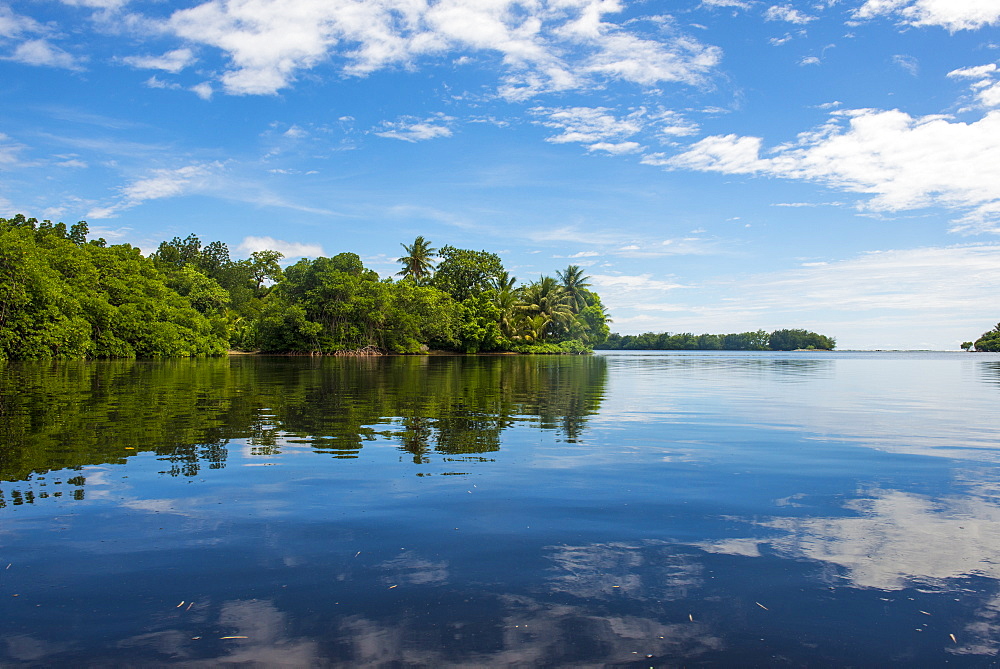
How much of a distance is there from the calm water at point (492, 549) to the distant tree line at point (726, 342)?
134437 millimetres

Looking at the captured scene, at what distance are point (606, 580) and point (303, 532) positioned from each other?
8.12ft

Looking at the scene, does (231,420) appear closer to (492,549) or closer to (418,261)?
(492,549)

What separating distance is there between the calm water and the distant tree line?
441ft

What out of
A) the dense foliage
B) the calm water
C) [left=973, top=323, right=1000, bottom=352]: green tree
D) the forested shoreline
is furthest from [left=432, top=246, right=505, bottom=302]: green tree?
[left=973, top=323, right=1000, bottom=352]: green tree

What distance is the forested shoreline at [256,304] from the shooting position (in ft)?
126

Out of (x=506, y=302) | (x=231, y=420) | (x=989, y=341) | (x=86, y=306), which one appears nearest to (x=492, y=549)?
(x=231, y=420)

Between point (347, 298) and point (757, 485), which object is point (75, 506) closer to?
point (757, 485)

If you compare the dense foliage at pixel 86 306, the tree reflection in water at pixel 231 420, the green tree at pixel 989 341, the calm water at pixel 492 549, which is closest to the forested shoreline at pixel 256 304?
the dense foliage at pixel 86 306

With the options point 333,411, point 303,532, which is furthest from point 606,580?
point 333,411

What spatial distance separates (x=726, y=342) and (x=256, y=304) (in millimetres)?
116418

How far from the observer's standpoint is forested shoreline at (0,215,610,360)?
3834 centimetres

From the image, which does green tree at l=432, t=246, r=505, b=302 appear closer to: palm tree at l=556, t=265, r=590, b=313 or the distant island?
palm tree at l=556, t=265, r=590, b=313

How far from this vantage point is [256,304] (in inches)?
3278

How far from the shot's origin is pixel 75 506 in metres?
5.46
